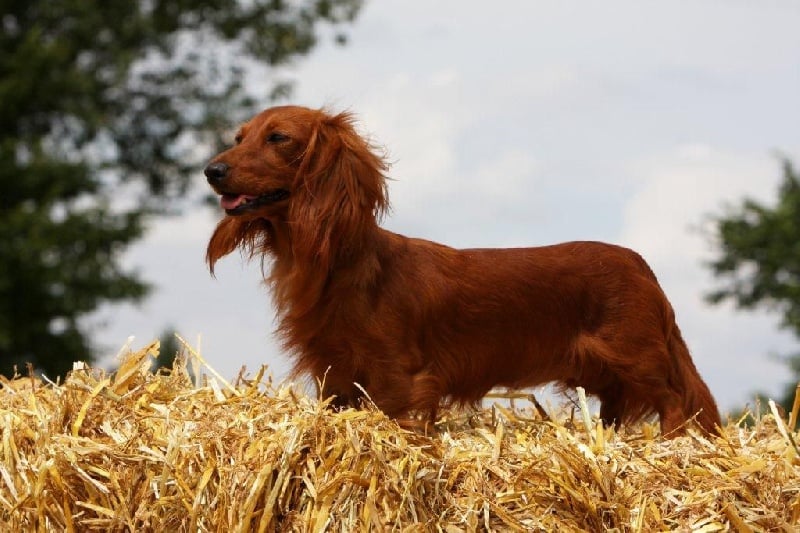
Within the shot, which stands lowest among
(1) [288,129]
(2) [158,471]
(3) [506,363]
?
(2) [158,471]

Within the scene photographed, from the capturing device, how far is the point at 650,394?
5.34m

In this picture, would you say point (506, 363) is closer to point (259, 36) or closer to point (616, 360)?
point (616, 360)

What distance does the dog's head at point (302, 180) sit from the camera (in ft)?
14.9

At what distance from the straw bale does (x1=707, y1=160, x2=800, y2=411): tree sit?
500 inches

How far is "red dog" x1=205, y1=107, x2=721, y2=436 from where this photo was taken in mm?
4688

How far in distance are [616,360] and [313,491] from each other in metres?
1.93

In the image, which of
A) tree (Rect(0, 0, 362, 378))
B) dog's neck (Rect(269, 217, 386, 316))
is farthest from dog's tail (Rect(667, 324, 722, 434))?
tree (Rect(0, 0, 362, 378))

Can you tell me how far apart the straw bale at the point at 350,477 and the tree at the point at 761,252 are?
1269cm

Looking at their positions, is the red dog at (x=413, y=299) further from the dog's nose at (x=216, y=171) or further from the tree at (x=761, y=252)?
the tree at (x=761, y=252)

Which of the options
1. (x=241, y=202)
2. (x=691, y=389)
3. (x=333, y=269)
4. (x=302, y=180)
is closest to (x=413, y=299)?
(x=333, y=269)

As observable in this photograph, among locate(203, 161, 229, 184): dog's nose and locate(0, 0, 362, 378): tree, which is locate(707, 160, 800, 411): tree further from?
locate(203, 161, 229, 184): dog's nose

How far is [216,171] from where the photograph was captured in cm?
445

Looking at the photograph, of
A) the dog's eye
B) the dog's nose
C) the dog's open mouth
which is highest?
the dog's eye

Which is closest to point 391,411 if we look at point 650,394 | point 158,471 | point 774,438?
point 158,471
